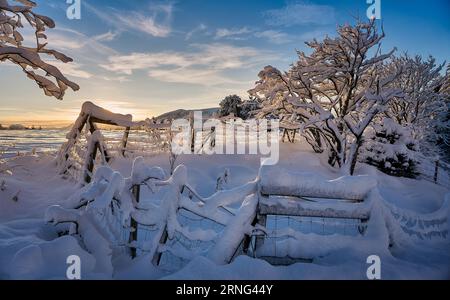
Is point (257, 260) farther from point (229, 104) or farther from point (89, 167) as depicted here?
point (229, 104)

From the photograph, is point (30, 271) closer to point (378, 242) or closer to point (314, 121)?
point (378, 242)

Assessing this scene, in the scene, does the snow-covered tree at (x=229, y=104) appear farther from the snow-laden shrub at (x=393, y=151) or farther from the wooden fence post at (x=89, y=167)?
the wooden fence post at (x=89, y=167)

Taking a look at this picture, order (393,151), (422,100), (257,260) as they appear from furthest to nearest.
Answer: (422,100) < (393,151) < (257,260)

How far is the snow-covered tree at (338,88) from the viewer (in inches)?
493

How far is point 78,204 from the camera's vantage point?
448cm

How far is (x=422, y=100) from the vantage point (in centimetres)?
2280

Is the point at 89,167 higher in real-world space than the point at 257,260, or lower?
higher

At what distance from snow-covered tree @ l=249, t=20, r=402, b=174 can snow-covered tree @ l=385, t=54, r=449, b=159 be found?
7.61 metres

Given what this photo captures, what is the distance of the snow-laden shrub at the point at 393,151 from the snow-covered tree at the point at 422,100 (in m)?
6.90

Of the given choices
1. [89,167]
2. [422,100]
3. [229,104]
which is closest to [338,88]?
[422,100]

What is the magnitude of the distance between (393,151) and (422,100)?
10.0 metres

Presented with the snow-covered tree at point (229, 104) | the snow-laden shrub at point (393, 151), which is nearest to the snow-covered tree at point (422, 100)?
the snow-laden shrub at point (393, 151)

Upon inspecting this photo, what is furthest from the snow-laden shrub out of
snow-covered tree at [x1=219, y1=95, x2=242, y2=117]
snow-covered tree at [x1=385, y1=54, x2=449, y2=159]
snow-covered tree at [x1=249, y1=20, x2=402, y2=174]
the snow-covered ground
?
snow-covered tree at [x1=219, y1=95, x2=242, y2=117]
